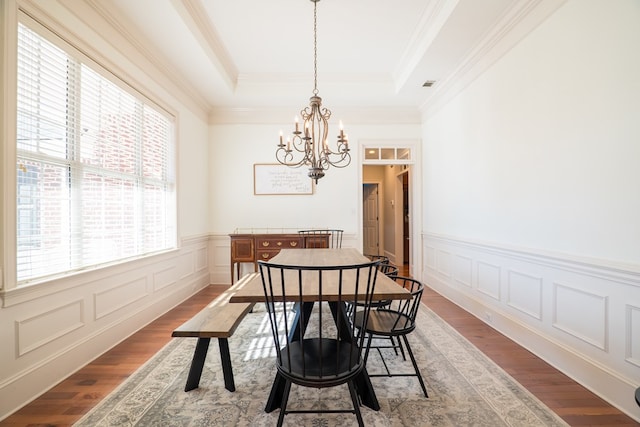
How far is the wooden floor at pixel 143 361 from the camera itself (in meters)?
1.61

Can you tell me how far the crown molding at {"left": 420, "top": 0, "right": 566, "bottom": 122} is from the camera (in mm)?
2244

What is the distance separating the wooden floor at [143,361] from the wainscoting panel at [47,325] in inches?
12.6

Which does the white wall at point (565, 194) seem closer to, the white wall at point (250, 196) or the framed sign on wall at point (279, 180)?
the white wall at point (250, 196)

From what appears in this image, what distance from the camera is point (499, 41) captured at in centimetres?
270

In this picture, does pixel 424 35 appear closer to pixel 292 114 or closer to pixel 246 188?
pixel 292 114

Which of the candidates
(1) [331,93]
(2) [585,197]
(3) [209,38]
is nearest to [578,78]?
(2) [585,197]

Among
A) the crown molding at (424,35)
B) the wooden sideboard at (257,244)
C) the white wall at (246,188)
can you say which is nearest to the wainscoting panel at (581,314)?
the crown molding at (424,35)

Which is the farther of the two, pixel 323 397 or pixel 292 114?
pixel 292 114

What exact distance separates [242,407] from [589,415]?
1958mm

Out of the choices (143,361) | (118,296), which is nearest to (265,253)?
(118,296)

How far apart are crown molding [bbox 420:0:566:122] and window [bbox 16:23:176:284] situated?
3443mm

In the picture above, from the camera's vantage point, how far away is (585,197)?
1901 mm

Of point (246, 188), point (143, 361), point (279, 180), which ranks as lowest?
point (143, 361)

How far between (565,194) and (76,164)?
3.56 metres
